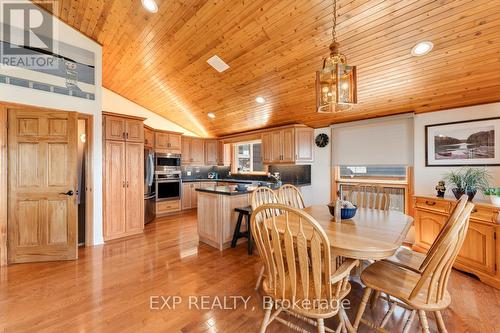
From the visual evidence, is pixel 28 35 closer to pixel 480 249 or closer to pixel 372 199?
pixel 372 199

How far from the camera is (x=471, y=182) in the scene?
279cm

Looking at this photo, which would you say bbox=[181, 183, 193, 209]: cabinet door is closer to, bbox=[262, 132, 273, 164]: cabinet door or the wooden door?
bbox=[262, 132, 273, 164]: cabinet door

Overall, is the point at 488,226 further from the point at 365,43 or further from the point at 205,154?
the point at 205,154

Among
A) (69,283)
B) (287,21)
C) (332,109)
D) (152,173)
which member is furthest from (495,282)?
(152,173)

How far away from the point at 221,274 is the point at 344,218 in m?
1.58

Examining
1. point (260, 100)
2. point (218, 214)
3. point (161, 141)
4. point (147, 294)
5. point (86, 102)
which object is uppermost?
point (260, 100)

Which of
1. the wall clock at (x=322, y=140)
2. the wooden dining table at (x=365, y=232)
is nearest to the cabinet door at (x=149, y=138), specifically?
the wall clock at (x=322, y=140)

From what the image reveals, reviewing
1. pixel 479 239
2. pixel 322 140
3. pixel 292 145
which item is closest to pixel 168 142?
pixel 292 145

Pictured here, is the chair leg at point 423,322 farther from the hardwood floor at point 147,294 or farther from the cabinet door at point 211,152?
the cabinet door at point 211,152

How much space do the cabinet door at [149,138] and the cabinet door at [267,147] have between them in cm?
264

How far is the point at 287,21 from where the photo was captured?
252cm

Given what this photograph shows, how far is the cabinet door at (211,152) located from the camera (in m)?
6.74

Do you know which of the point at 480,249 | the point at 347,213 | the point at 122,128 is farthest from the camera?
the point at 122,128

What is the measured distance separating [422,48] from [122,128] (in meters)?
4.49
